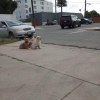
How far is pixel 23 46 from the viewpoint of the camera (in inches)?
277

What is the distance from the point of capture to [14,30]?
34.4 feet

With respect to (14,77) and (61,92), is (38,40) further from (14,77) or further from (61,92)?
(61,92)

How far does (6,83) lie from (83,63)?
2487 mm

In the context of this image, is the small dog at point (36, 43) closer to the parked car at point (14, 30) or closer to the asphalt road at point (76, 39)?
the asphalt road at point (76, 39)

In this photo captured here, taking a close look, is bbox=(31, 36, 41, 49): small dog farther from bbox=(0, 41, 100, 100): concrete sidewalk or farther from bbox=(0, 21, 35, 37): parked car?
bbox=(0, 21, 35, 37): parked car

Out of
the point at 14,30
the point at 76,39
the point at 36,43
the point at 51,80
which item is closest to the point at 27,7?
the point at 14,30

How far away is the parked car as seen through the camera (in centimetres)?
1046

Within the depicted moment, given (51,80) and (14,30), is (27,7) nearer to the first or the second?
(14,30)

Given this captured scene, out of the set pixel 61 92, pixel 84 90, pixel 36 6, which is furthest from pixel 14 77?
pixel 36 6

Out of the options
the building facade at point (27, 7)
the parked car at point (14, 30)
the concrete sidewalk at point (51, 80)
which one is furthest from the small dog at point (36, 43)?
the building facade at point (27, 7)

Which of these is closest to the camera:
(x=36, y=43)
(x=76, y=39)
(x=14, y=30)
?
(x=36, y=43)

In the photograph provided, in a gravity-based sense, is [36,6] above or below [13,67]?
above

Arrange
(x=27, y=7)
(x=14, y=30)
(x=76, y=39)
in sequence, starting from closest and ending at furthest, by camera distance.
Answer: (x=76, y=39) → (x=14, y=30) → (x=27, y=7)

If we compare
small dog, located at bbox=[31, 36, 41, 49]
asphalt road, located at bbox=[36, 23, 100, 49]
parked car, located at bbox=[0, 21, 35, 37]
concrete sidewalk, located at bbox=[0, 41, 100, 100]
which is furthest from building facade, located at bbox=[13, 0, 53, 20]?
concrete sidewalk, located at bbox=[0, 41, 100, 100]
